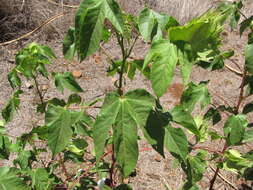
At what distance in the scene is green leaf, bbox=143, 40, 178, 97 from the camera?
0.85 m

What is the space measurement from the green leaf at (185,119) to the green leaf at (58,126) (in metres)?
0.34

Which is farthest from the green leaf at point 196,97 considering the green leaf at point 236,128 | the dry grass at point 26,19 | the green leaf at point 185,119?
the dry grass at point 26,19

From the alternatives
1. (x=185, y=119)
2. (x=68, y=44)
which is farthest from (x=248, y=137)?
(x=68, y=44)

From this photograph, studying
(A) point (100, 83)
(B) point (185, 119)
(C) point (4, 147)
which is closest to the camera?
(B) point (185, 119)

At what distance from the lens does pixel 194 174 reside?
1.42 m

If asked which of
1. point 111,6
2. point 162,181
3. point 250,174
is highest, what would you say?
point 111,6

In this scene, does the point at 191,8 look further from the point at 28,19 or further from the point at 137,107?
the point at 137,107

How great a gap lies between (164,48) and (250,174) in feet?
2.90

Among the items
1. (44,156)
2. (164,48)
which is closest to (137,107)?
(164,48)

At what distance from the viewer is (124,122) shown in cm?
100

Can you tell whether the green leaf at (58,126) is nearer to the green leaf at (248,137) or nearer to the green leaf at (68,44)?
the green leaf at (68,44)

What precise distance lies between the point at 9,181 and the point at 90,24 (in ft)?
2.08

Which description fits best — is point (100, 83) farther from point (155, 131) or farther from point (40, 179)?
point (155, 131)

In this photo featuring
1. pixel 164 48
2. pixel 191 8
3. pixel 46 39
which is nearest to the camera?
pixel 164 48
